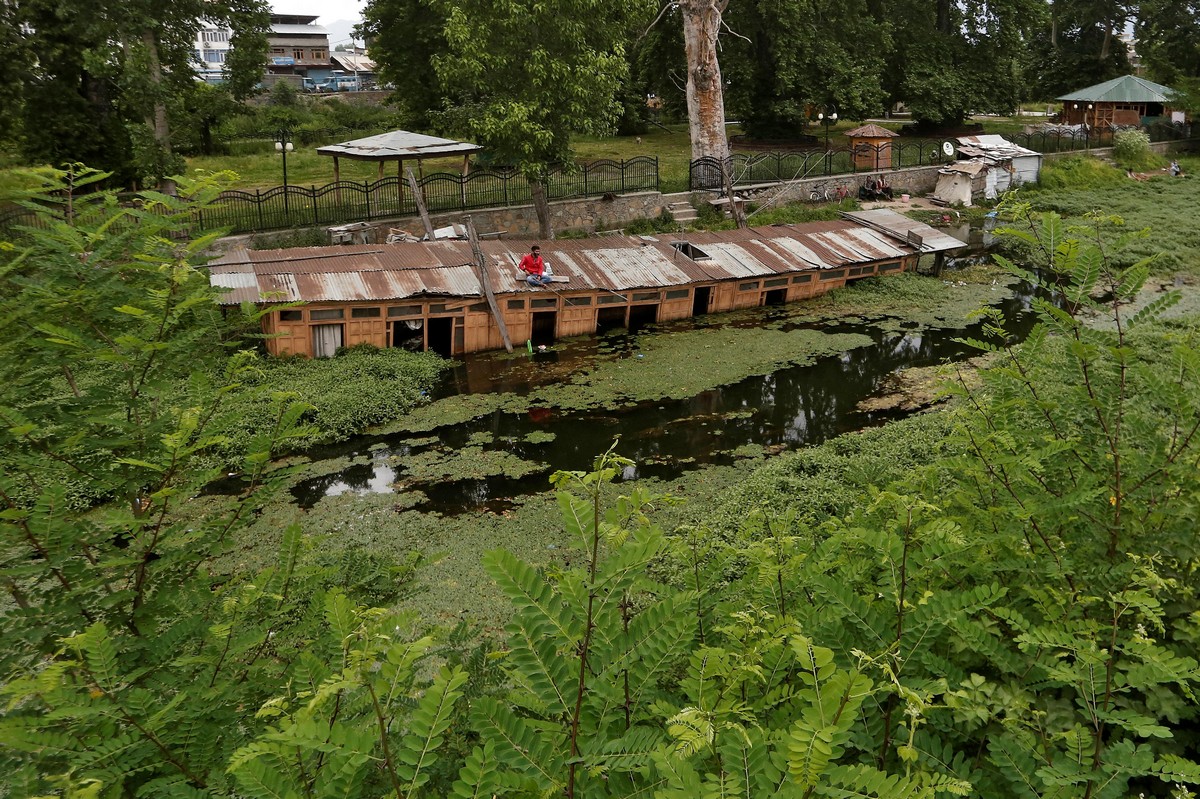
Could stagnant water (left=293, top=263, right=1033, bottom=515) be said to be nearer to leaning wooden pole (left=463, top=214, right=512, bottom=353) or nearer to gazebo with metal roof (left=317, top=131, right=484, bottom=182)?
leaning wooden pole (left=463, top=214, right=512, bottom=353)

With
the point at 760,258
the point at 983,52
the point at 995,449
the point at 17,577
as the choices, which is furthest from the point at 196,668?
the point at 983,52

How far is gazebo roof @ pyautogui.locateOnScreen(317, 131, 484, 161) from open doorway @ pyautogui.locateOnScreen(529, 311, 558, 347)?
17.9ft

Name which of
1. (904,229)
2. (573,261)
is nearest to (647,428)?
(573,261)

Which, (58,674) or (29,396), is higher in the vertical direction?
(29,396)

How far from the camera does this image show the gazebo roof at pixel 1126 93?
120 feet

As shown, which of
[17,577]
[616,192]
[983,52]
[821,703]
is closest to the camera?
[821,703]

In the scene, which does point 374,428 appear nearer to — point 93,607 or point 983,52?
point 93,607

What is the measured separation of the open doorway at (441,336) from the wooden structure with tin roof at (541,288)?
0.02m

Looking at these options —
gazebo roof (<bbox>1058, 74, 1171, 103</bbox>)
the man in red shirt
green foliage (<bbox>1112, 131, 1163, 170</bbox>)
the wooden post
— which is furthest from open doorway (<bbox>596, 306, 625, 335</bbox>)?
gazebo roof (<bbox>1058, 74, 1171, 103</bbox>)

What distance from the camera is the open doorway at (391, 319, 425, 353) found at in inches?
702

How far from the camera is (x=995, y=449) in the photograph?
5.16m

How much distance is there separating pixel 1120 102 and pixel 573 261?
31486mm

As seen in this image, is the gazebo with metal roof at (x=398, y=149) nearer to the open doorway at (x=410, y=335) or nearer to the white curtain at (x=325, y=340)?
the open doorway at (x=410, y=335)

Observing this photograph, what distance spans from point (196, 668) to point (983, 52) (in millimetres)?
39857
